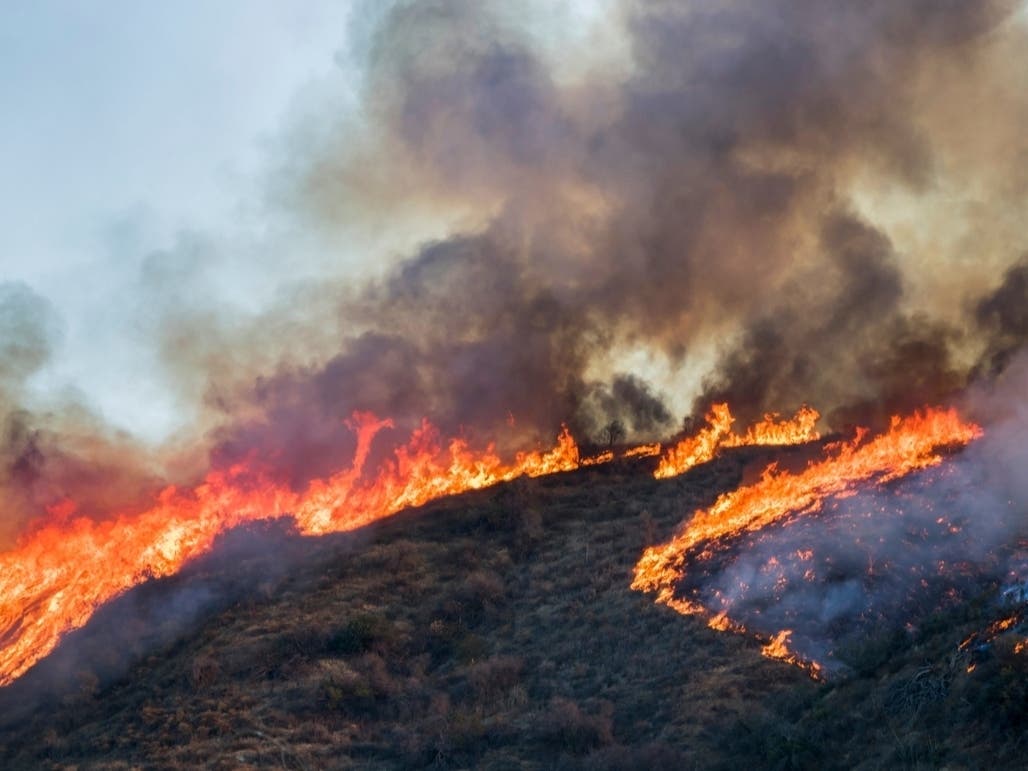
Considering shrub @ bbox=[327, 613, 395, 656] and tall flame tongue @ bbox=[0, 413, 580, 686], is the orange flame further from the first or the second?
shrub @ bbox=[327, 613, 395, 656]

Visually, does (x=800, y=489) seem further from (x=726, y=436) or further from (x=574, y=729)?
(x=726, y=436)

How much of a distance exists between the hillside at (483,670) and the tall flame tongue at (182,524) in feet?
4.80

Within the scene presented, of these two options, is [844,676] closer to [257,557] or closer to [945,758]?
[945,758]

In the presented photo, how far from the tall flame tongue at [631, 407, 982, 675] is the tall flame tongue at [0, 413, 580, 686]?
17590mm

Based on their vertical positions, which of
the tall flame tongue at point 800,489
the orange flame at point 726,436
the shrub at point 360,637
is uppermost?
the orange flame at point 726,436

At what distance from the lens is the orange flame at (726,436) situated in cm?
5744

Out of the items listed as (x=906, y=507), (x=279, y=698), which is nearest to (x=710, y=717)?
(x=906, y=507)

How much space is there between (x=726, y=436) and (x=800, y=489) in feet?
69.7

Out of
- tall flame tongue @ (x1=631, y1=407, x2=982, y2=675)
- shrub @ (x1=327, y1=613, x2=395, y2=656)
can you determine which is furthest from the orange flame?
shrub @ (x1=327, y1=613, x2=395, y2=656)

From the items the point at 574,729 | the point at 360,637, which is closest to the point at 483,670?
the point at 360,637

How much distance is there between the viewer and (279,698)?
34156 millimetres

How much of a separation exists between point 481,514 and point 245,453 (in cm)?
1489

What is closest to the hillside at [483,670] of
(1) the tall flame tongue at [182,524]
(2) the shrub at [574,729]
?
(2) the shrub at [574,729]

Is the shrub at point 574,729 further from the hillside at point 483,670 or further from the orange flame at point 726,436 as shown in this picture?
the orange flame at point 726,436
